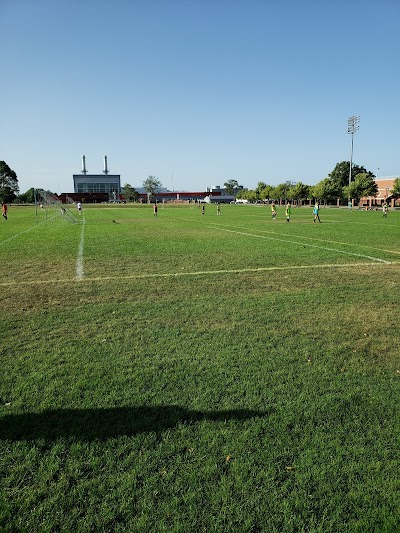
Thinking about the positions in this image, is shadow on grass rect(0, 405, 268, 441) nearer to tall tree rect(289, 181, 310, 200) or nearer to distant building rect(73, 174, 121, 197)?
tall tree rect(289, 181, 310, 200)

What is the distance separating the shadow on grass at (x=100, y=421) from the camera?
312 centimetres

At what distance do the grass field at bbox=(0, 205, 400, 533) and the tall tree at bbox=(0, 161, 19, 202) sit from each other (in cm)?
11002

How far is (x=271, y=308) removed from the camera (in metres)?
6.64

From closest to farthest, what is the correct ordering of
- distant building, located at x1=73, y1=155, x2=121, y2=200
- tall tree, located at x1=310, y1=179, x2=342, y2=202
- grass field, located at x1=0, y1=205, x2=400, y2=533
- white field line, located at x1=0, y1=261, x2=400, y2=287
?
grass field, located at x1=0, y1=205, x2=400, y2=533 < white field line, located at x1=0, y1=261, x2=400, y2=287 < tall tree, located at x1=310, y1=179, x2=342, y2=202 < distant building, located at x1=73, y1=155, x2=121, y2=200

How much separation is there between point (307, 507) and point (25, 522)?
177cm

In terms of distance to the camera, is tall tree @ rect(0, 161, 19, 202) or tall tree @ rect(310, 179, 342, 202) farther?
tall tree @ rect(0, 161, 19, 202)

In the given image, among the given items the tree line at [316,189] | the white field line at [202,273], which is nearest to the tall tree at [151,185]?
the tree line at [316,189]

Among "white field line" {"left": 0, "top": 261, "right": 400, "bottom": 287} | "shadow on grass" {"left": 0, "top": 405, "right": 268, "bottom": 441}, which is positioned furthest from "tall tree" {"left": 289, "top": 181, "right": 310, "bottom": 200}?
"shadow on grass" {"left": 0, "top": 405, "right": 268, "bottom": 441}

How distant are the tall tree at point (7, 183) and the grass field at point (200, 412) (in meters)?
110

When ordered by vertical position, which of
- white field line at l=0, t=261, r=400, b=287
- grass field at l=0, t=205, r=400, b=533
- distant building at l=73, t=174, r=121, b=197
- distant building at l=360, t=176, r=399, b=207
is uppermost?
distant building at l=73, t=174, r=121, b=197

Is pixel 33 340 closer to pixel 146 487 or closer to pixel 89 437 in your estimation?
pixel 89 437

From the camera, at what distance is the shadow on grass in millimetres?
3115

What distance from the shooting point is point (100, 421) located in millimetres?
3277

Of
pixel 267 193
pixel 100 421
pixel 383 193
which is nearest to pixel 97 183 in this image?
pixel 267 193
